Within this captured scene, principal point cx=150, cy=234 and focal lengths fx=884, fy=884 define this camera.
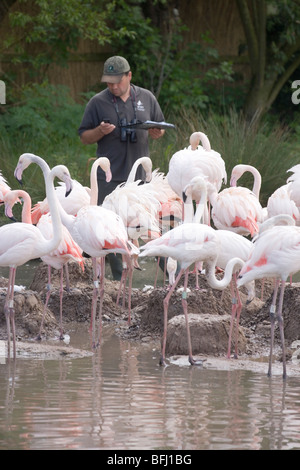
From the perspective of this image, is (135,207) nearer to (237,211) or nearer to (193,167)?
(193,167)

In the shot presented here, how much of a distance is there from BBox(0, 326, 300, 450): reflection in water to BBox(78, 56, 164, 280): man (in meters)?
2.44

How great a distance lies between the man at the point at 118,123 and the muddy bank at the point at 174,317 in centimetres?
85

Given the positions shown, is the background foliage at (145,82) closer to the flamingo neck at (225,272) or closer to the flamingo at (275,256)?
the flamingo neck at (225,272)

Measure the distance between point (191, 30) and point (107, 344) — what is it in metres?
10.7

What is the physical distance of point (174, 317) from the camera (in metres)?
5.92

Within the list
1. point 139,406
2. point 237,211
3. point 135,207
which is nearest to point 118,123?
point 135,207

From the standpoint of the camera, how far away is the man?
24.7ft

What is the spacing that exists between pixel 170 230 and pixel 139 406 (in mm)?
1709

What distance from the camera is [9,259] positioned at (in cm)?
556

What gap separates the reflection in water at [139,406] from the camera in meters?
3.74

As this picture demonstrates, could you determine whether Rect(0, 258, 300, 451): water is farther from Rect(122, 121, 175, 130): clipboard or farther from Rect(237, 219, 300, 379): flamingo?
Rect(122, 121, 175, 130): clipboard

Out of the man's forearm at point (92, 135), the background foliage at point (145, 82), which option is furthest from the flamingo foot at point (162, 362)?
the background foliage at point (145, 82)

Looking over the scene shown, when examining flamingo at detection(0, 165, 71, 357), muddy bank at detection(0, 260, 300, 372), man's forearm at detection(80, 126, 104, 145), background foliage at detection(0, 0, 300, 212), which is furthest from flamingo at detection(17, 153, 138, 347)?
background foliage at detection(0, 0, 300, 212)

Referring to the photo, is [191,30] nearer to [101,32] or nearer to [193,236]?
[101,32]
